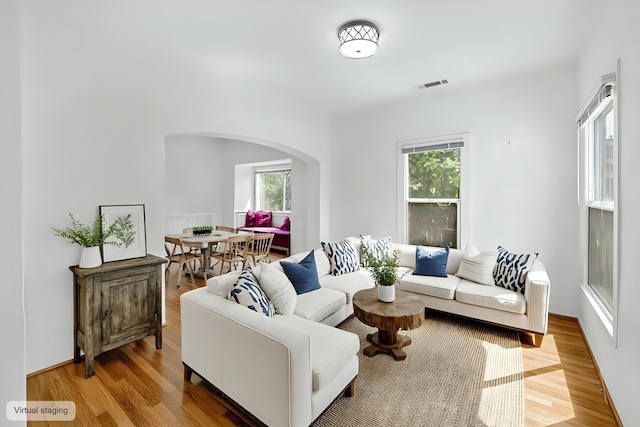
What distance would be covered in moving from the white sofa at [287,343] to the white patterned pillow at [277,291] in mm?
78

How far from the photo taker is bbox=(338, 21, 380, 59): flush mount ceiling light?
93.2 inches

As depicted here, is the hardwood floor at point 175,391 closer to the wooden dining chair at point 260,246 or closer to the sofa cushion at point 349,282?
the sofa cushion at point 349,282

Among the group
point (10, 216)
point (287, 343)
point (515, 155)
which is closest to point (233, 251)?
point (287, 343)

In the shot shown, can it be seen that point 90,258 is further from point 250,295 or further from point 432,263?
point 432,263

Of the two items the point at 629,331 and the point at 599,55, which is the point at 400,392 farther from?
the point at 599,55

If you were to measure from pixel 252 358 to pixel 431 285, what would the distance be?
7.68ft

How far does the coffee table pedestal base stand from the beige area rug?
0.16ft

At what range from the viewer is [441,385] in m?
2.25

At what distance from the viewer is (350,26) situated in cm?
237

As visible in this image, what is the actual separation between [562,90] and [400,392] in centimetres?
375

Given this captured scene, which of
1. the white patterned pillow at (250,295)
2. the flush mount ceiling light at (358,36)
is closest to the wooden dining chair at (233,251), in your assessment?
the white patterned pillow at (250,295)

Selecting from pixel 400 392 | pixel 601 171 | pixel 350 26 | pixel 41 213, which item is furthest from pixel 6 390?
pixel 601 171

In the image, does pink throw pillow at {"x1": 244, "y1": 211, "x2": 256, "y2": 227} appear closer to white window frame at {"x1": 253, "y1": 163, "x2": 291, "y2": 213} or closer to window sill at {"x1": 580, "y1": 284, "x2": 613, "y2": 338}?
white window frame at {"x1": 253, "y1": 163, "x2": 291, "y2": 213}

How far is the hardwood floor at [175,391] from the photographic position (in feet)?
6.28
